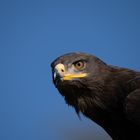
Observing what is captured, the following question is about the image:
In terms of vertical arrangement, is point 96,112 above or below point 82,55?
below

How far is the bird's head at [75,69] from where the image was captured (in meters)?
4.30

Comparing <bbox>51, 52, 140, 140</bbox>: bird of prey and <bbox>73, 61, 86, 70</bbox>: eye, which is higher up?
<bbox>73, 61, 86, 70</bbox>: eye

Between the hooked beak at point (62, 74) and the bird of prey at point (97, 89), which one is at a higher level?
the hooked beak at point (62, 74)

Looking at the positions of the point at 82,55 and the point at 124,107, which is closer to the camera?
the point at 124,107

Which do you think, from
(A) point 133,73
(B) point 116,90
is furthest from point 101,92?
(A) point 133,73

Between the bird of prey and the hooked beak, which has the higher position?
the hooked beak

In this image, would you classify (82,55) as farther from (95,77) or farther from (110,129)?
(110,129)

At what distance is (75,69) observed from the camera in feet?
14.3

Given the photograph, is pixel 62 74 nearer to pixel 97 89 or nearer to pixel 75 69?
pixel 75 69

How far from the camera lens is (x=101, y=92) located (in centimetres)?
439

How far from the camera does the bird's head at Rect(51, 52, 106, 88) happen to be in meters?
4.30

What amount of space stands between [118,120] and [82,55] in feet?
2.73

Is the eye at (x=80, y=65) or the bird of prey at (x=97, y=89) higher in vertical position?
the eye at (x=80, y=65)

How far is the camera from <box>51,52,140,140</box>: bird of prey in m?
4.30
